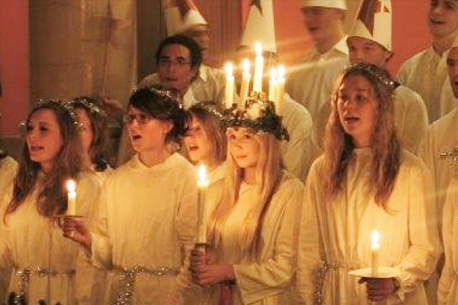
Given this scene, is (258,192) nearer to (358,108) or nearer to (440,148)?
(358,108)

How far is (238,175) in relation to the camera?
6.13 meters

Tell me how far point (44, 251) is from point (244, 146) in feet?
4.02

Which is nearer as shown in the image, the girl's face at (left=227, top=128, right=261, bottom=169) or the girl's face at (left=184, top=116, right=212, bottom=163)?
the girl's face at (left=227, top=128, right=261, bottom=169)

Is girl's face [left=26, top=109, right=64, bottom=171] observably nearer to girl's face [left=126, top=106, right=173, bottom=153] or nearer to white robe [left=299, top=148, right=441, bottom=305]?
girl's face [left=126, top=106, right=173, bottom=153]

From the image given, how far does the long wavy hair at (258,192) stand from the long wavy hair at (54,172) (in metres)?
0.88

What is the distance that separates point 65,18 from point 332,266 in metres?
2.85

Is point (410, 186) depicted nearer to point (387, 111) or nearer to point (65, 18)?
point (387, 111)

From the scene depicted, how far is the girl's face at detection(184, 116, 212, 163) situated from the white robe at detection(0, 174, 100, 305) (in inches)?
21.5

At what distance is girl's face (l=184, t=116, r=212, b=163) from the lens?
6.70 meters

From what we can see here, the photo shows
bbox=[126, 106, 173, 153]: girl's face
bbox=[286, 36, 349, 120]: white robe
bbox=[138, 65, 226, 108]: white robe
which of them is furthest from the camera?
bbox=[138, 65, 226, 108]: white robe

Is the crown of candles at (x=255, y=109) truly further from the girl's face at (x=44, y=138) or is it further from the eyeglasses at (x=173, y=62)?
the eyeglasses at (x=173, y=62)

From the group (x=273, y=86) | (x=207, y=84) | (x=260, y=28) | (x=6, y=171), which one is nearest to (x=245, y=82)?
(x=273, y=86)

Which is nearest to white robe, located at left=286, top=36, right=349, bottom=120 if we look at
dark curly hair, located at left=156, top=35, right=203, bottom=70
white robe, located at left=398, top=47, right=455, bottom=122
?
white robe, located at left=398, top=47, right=455, bottom=122

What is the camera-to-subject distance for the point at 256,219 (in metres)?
5.94
